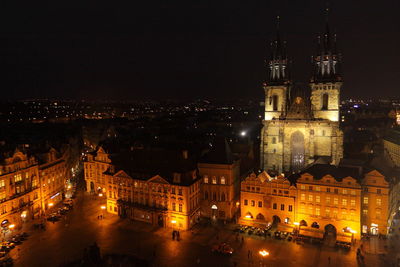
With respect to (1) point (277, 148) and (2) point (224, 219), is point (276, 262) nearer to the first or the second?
(2) point (224, 219)

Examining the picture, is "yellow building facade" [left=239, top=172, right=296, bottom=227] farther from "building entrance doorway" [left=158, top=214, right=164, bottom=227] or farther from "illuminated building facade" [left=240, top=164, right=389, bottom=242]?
"building entrance doorway" [left=158, top=214, right=164, bottom=227]

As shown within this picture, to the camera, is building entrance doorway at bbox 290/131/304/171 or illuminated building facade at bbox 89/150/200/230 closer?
illuminated building facade at bbox 89/150/200/230

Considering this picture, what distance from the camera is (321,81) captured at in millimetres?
79938

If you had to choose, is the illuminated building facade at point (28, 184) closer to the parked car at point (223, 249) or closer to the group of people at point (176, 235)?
the group of people at point (176, 235)

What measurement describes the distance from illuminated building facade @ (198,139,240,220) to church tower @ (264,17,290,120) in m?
27.3

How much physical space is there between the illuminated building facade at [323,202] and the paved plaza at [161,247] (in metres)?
4.50

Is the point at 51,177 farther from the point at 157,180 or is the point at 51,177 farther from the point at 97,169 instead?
the point at 157,180

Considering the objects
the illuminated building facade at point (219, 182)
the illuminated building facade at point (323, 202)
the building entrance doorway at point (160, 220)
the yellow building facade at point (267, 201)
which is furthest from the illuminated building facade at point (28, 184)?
the illuminated building facade at point (323, 202)

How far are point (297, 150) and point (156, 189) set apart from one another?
39.5 meters

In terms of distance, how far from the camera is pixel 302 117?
265ft

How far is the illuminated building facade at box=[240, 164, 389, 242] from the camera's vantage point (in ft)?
176

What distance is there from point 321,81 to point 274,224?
127 feet

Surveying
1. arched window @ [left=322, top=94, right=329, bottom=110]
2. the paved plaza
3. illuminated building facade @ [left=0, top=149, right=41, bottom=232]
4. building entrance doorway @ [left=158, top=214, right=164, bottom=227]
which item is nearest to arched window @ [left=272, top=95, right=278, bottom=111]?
arched window @ [left=322, top=94, right=329, bottom=110]

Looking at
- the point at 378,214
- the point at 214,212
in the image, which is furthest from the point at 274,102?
the point at 378,214
